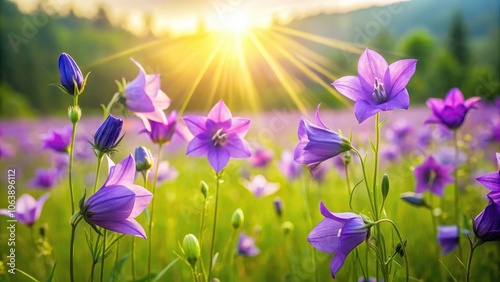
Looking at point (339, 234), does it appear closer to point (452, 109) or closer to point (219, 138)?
point (219, 138)

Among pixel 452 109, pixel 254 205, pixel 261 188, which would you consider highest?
pixel 452 109

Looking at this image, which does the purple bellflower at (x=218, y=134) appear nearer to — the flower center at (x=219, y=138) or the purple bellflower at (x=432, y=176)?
the flower center at (x=219, y=138)

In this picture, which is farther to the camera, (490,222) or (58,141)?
(58,141)

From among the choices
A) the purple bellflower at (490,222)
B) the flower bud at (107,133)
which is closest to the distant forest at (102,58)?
the flower bud at (107,133)

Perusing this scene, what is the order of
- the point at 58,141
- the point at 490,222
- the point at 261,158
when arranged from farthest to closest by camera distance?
the point at 261,158
the point at 58,141
the point at 490,222

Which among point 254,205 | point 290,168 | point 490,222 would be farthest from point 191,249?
point 254,205

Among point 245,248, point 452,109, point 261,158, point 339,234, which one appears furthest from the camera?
point 261,158

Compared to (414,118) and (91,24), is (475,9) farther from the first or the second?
(414,118)
